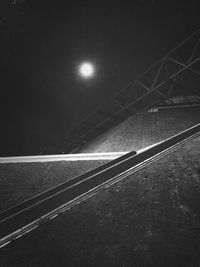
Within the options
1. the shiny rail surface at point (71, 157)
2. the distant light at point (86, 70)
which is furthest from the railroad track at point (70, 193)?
Answer: the distant light at point (86, 70)

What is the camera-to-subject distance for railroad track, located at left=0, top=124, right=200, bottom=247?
926 millimetres

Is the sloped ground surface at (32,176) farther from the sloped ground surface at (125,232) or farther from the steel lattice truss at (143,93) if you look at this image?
the steel lattice truss at (143,93)

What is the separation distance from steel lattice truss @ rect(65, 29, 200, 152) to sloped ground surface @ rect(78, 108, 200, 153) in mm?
693

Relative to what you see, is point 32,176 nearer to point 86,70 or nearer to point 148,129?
point 148,129

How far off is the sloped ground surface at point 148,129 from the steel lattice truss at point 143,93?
2.27 ft

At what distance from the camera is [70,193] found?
1.12 m

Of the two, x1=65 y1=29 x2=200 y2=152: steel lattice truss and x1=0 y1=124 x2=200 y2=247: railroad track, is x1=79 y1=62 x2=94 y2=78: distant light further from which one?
x1=0 y1=124 x2=200 y2=247: railroad track

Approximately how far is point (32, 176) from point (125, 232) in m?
1.36

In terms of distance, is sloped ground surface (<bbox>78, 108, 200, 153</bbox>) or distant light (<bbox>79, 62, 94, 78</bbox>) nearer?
sloped ground surface (<bbox>78, 108, 200, 153</bbox>)

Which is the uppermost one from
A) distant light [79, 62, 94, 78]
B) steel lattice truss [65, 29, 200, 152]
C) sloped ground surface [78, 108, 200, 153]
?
distant light [79, 62, 94, 78]

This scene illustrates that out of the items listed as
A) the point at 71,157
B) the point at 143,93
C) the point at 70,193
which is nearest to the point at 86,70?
the point at 143,93

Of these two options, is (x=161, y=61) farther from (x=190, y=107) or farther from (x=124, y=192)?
(x=124, y=192)

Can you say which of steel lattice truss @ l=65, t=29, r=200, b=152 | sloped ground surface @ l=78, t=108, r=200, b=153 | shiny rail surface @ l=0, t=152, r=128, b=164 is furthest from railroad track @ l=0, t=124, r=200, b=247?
steel lattice truss @ l=65, t=29, r=200, b=152

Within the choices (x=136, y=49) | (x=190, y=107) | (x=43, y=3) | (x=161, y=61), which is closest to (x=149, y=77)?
(x=161, y=61)
